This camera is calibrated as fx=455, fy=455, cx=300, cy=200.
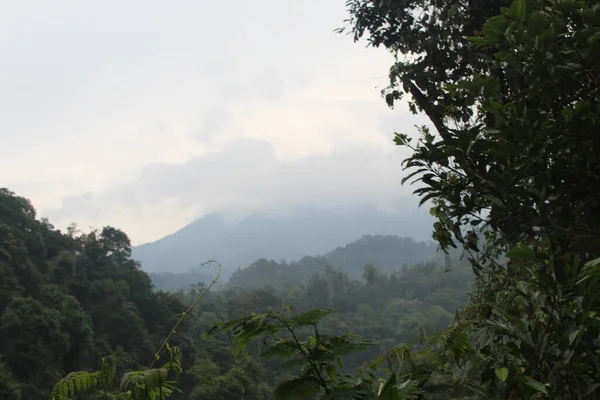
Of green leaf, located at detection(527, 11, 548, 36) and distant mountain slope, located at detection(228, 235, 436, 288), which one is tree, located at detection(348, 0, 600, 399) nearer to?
green leaf, located at detection(527, 11, 548, 36)

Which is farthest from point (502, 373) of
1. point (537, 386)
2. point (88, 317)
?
point (88, 317)

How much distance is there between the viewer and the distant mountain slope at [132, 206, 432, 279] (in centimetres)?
16262

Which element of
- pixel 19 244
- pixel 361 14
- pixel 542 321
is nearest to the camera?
pixel 542 321

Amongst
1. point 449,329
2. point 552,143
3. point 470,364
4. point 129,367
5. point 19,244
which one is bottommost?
point 129,367

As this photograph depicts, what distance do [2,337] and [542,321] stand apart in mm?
16403

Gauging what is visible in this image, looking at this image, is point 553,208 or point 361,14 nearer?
point 553,208

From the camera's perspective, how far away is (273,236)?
176 meters

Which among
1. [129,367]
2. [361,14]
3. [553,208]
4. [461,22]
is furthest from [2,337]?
[553,208]

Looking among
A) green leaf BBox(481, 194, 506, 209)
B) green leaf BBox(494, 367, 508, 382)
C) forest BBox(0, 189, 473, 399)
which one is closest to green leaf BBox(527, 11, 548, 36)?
green leaf BBox(481, 194, 506, 209)

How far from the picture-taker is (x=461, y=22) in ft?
11.7

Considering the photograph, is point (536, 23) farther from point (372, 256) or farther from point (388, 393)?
point (372, 256)

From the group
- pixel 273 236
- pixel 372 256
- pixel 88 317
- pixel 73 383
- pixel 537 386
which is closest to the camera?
pixel 537 386

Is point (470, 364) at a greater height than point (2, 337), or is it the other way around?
point (2, 337)

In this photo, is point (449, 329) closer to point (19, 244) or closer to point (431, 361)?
point (431, 361)
